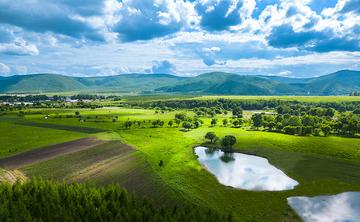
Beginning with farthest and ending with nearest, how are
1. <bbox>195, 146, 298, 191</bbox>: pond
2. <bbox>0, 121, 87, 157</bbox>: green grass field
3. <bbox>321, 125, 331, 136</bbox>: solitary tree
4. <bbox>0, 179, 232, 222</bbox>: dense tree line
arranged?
<bbox>321, 125, 331, 136</bbox>: solitary tree, <bbox>0, 121, 87, 157</bbox>: green grass field, <bbox>195, 146, 298, 191</bbox>: pond, <bbox>0, 179, 232, 222</bbox>: dense tree line

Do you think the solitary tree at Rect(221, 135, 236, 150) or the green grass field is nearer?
the green grass field

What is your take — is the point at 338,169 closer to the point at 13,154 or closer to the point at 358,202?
the point at 358,202

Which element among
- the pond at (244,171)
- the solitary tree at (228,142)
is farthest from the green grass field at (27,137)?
the solitary tree at (228,142)

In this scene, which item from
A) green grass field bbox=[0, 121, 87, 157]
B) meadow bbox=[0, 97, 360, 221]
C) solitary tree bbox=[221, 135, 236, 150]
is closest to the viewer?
meadow bbox=[0, 97, 360, 221]

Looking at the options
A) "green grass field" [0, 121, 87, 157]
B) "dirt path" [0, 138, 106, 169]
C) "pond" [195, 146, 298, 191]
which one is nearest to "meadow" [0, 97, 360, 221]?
"green grass field" [0, 121, 87, 157]

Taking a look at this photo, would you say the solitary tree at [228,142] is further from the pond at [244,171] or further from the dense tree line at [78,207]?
the dense tree line at [78,207]

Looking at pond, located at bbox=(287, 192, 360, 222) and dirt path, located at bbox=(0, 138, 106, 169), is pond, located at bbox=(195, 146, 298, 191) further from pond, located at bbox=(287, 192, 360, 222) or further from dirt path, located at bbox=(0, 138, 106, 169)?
dirt path, located at bbox=(0, 138, 106, 169)
